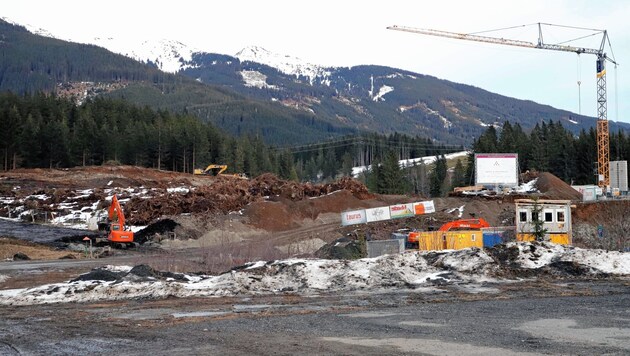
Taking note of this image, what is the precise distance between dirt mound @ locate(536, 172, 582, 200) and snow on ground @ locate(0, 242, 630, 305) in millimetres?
49151

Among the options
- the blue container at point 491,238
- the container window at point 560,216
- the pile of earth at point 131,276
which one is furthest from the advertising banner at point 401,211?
the pile of earth at point 131,276

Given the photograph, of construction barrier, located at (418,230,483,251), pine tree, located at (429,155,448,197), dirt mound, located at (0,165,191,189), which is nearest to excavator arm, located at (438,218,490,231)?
construction barrier, located at (418,230,483,251)

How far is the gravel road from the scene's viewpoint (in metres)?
14.1

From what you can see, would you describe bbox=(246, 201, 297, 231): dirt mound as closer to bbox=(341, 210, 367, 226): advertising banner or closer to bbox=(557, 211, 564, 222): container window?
bbox=(341, 210, 367, 226): advertising banner

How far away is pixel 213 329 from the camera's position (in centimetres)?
1667

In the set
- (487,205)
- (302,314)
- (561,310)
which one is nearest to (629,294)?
(561,310)

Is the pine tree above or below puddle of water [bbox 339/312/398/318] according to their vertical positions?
above

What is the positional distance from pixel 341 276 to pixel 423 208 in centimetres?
3595

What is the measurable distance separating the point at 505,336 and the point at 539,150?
112603mm

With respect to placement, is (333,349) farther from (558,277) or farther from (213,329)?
(558,277)

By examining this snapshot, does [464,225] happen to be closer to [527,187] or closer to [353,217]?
[353,217]

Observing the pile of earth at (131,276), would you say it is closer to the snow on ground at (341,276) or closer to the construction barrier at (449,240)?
the snow on ground at (341,276)

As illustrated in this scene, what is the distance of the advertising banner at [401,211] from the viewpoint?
59.2 m

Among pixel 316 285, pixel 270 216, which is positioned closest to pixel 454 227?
pixel 316 285
